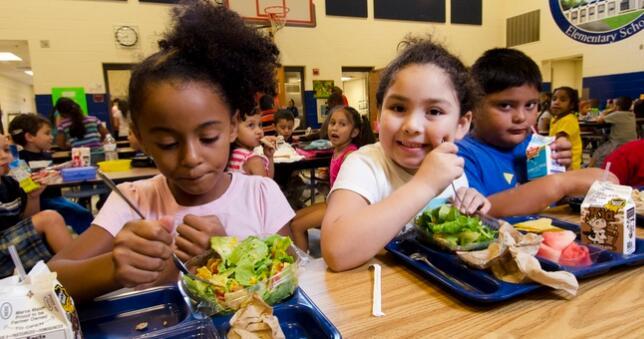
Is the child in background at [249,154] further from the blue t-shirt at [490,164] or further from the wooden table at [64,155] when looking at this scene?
the wooden table at [64,155]

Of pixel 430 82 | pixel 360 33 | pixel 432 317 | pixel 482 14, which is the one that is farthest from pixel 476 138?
pixel 482 14

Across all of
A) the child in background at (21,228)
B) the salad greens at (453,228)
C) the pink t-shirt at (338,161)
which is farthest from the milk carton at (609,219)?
the child in background at (21,228)

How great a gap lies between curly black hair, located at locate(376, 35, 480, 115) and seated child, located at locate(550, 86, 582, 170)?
8.89ft

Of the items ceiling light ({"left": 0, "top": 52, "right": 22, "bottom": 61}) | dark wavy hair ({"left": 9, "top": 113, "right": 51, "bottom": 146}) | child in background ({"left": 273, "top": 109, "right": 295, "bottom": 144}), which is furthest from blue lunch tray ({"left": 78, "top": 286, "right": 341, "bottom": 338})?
ceiling light ({"left": 0, "top": 52, "right": 22, "bottom": 61})

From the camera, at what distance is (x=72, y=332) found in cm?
55

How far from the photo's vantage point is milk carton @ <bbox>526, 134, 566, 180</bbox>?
1408mm

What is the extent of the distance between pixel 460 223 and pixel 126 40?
336 inches

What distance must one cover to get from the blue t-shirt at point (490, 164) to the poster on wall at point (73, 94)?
785cm

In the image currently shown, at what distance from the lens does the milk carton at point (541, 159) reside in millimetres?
1408

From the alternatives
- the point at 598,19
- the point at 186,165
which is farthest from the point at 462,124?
the point at 598,19

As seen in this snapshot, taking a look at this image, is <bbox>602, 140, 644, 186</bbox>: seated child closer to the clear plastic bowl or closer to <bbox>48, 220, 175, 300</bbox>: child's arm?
the clear plastic bowl

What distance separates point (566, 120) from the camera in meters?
3.98

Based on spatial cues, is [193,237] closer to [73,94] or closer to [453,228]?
[453,228]

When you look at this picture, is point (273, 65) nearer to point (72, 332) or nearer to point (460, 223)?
point (460, 223)
